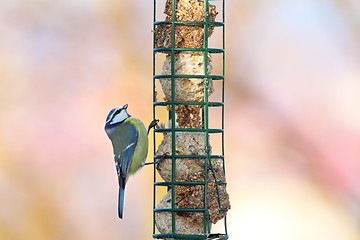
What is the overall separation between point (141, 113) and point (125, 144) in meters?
2.79

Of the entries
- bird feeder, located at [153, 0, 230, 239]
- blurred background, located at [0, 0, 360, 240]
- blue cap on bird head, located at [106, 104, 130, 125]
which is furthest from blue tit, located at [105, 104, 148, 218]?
blurred background, located at [0, 0, 360, 240]

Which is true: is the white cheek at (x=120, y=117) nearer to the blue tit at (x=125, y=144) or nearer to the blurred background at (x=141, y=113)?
the blue tit at (x=125, y=144)

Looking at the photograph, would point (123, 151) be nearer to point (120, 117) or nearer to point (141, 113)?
point (120, 117)

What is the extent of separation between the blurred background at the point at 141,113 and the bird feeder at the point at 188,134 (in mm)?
3147

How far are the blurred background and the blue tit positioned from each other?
8.56 feet

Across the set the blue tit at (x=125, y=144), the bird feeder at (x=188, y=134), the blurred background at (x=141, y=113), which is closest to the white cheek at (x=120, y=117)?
the blue tit at (x=125, y=144)

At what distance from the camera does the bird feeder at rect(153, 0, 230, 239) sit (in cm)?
743

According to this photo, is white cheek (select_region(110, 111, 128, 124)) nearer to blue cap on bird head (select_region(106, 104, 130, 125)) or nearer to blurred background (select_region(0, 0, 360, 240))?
blue cap on bird head (select_region(106, 104, 130, 125))

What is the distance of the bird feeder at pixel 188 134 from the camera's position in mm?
7434
